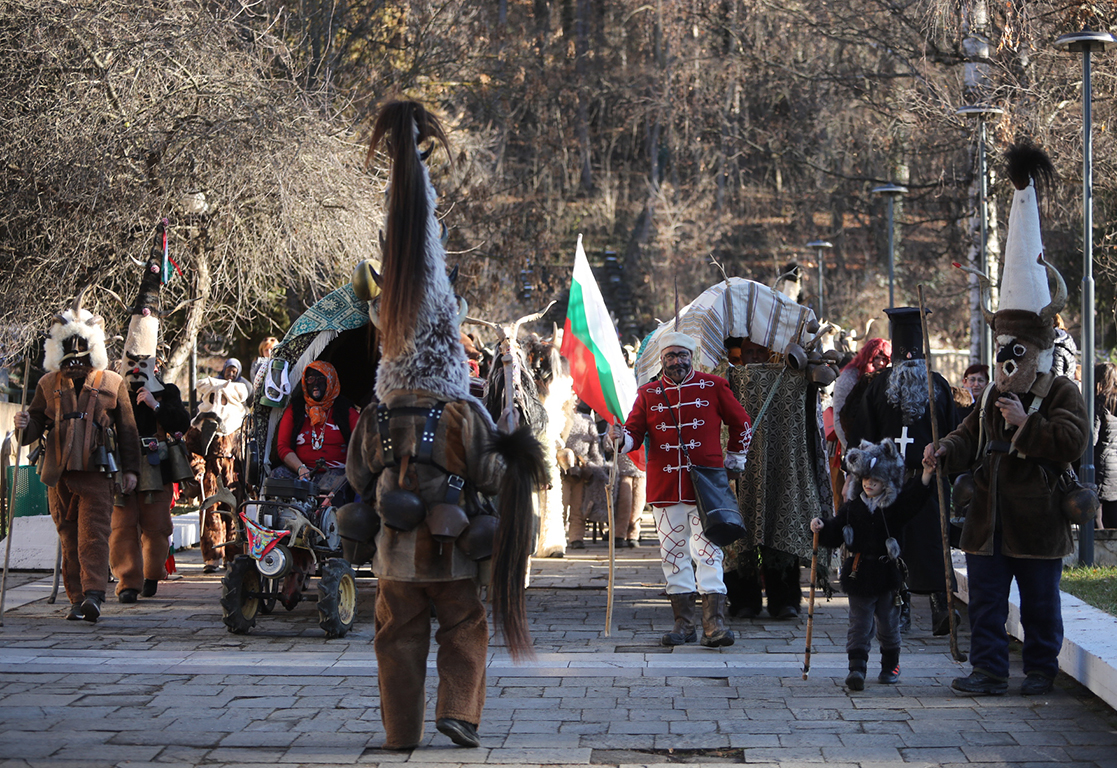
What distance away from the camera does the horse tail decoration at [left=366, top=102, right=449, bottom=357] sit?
18.3 feet

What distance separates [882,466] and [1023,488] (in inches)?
27.4

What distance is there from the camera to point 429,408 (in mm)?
5516

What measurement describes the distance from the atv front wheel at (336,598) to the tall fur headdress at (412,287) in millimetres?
2655

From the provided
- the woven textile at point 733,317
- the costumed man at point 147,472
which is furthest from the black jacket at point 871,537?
the costumed man at point 147,472

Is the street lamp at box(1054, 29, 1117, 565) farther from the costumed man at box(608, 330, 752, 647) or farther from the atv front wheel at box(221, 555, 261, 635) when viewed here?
the atv front wheel at box(221, 555, 261, 635)

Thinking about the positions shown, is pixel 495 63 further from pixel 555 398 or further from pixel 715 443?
pixel 715 443

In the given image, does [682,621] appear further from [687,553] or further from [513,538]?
[513,538]

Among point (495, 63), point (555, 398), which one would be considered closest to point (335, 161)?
point (555, 398)

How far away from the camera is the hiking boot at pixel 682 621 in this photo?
7.93 metres

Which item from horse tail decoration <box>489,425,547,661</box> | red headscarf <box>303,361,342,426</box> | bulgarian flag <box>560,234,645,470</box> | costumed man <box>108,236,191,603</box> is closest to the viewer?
horse tail decoration <box>489,425,547,661</box>

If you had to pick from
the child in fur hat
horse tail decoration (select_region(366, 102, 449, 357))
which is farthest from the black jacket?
horse tail decoration (select_region(366, 102, 449, 357))

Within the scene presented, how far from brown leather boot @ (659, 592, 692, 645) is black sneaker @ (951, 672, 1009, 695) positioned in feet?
6.46

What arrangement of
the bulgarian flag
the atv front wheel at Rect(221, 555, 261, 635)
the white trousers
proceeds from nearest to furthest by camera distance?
1. the white trousers
2. the atv front wheel at Rect(221, 555, 261, 635)
3. the bulgarian flag

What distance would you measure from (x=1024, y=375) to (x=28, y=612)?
669cm
